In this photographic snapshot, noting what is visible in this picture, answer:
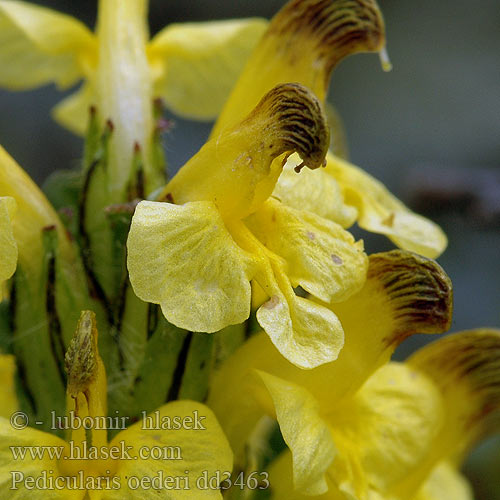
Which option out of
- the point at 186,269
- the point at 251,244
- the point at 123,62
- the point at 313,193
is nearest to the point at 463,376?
the point at 313,193

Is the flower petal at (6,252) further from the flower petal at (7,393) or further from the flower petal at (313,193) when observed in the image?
the flower petal at (7,393)

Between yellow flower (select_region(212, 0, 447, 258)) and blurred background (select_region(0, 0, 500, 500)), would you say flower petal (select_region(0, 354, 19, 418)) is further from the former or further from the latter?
blurred background (select_region(0, 0, 500, 500))

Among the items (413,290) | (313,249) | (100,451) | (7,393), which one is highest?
(313,249)

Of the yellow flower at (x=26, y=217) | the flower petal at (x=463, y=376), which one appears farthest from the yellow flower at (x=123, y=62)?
the flower petal at (x=463, y=376)

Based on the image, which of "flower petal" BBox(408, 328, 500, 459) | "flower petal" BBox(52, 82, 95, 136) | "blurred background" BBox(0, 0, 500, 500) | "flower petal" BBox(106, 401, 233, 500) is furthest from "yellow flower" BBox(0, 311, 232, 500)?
"blurred background" BBox(0, 0, 500, 500)

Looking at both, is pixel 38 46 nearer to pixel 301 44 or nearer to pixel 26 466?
pixel 301 44

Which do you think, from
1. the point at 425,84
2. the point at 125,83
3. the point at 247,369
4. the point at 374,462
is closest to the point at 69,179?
the point at 125,83
